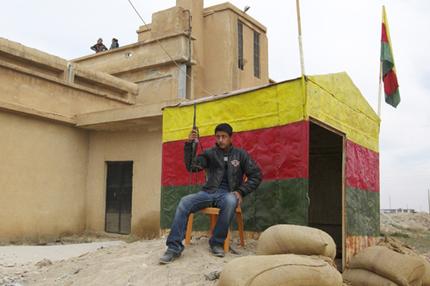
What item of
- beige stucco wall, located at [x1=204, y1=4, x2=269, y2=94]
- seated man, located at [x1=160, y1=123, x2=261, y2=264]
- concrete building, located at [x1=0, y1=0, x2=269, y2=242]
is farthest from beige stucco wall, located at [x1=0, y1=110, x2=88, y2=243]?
seated man, located at [x1=160, y1=123, x2=261, y2=264]

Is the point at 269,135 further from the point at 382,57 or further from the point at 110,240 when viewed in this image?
the point at 110,240

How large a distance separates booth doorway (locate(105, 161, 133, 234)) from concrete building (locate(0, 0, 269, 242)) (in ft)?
0.07

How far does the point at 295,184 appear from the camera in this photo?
5.52 m

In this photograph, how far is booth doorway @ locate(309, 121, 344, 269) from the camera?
880 cm

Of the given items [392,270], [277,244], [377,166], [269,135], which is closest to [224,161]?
[269,135]

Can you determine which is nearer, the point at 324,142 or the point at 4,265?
the point at 4,265

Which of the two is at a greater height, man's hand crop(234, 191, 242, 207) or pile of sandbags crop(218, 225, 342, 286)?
man's hand crop(234, 191, 242, 207)

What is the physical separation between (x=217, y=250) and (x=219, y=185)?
0.76 m

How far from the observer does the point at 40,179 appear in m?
10.2

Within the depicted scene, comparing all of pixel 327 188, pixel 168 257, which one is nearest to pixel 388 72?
pixel 327 188

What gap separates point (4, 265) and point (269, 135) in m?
4.04

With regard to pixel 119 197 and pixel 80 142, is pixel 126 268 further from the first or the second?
pixel 80 142

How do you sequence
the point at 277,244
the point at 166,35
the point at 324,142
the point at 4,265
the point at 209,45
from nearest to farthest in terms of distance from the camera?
1. the point at 277,244
2. the point at 4,265
3. the point at 324,142
4. the point at 166,35
5. the point at 209,45

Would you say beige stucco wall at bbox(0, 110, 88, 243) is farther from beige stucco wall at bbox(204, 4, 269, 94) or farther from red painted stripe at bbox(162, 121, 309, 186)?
red painted stripe at bbox(162, 121, 309, 186)
